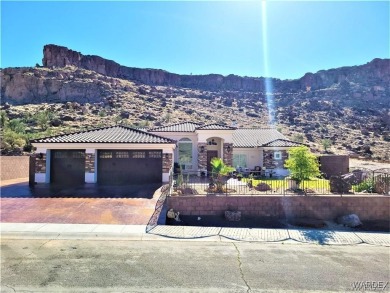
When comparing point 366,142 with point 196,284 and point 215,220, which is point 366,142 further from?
point 196,284

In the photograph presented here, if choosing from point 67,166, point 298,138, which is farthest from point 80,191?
point 298,138

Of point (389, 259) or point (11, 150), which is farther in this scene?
point (11, 150)

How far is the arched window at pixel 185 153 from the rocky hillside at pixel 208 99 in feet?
83.0

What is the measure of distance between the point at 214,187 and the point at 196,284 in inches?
347

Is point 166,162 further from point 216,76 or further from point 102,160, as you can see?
point 216,76

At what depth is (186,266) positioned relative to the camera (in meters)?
8.03

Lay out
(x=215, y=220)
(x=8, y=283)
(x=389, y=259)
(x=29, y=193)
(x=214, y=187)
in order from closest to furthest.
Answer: (x=8, y=283) → (x=389, y=259) → (x=215, y=220) → (x=214, y=187) → (x=29, y=193)

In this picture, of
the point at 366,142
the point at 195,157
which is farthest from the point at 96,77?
the point at 366,142

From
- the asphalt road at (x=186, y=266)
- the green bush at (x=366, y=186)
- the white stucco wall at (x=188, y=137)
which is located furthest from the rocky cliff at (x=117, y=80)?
the asphalt road at (x=186, y=266)

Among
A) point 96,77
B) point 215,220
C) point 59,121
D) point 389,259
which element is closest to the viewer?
point 389,259

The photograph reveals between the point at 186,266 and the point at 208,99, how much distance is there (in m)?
79.4

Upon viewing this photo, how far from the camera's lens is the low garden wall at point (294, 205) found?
1448cm

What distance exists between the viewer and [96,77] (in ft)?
263

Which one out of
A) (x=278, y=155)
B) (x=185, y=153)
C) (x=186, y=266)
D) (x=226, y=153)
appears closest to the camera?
(x=186, y=266)
